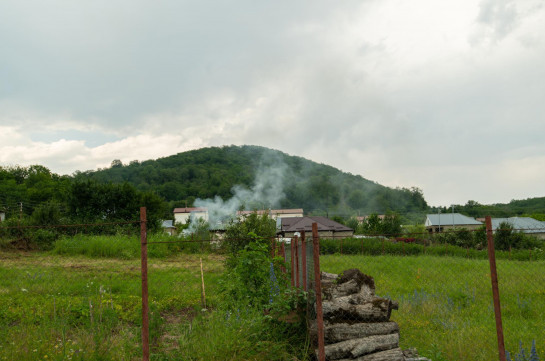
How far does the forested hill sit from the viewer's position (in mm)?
63656

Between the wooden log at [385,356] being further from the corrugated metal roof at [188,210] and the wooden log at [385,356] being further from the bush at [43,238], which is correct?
the corrugated metal roof at [188,210]

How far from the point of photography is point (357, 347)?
4.36 metres

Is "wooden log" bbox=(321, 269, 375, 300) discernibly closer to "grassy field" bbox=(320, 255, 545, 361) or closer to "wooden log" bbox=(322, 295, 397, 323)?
"wooden log" bbox=(322, 295, 397, 323)

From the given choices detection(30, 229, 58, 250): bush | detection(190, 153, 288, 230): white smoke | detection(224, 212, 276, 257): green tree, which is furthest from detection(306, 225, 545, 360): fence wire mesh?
detection(190, 153, 288, 230): white smoke

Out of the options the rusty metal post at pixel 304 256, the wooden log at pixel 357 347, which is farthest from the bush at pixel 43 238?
the wooden log at pixel 357 347

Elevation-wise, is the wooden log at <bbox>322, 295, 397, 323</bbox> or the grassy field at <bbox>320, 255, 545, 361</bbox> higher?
the wooden log at <bbox>322, 295, 397, 323</bbox>

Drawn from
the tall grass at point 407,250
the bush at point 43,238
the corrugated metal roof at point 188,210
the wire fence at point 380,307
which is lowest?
the tall grass at point 407,250

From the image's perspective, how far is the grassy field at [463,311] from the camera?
211 inches

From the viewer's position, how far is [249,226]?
1528 cm

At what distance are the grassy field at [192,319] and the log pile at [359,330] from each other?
53cm

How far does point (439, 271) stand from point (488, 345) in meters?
9.89

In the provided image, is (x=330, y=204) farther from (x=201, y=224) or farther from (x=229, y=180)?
(x=201, y=224)

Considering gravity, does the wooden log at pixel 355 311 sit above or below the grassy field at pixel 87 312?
above

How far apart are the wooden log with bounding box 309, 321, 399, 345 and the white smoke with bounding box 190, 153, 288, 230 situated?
46.0 m
